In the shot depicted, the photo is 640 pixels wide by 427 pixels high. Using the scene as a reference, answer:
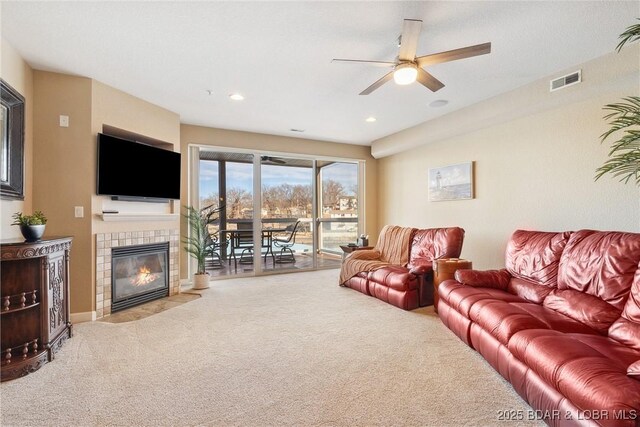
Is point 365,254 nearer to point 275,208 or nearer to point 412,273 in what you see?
point 412,273

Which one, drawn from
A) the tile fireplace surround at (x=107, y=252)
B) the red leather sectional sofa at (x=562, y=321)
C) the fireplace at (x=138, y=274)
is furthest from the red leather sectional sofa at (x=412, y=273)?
the tile fireplace surround at (x=107, y=252)

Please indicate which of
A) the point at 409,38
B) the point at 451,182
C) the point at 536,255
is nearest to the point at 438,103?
the point at 451,182

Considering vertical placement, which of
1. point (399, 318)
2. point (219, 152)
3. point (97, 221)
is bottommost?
point (399, 318)

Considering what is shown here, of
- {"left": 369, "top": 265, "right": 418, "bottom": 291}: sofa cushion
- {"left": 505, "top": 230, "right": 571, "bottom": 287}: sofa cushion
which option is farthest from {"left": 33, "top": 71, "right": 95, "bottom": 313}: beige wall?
{"left": 505, "top": 230, "right": 571, "bottom": 287}: sofa cushion

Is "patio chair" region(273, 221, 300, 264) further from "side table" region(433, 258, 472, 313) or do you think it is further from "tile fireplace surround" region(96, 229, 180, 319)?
"side table" region(433, 258, 472, 313)

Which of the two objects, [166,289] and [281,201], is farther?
[281,201]

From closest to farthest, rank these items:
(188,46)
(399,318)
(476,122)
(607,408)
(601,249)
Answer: (607,408), (601,249), (188,46), (399,318), (476,122)

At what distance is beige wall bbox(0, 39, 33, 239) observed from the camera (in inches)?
104

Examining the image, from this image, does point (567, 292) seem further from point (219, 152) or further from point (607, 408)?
point (219, 152)

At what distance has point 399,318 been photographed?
3393mm

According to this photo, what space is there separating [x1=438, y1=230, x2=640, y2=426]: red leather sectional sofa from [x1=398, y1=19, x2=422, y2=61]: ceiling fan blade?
2106 mm

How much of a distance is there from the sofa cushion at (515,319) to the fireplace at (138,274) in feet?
13.1

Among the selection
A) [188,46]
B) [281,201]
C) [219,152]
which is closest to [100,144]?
[188,46]

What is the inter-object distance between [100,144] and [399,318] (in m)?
3.97
